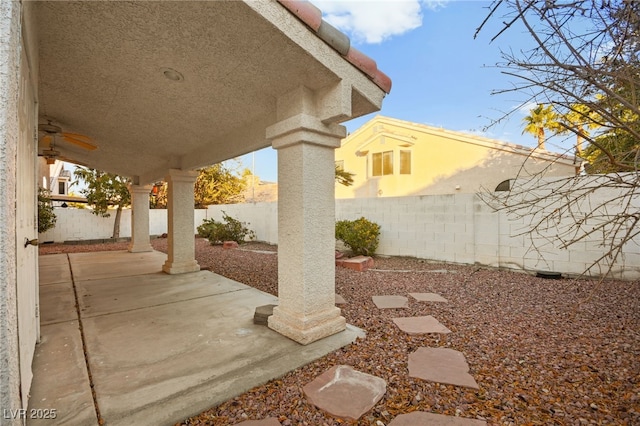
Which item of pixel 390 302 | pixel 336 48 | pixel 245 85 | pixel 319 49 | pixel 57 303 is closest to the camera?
pixel 319 49

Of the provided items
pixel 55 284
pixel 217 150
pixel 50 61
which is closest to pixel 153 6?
pixel 50 61

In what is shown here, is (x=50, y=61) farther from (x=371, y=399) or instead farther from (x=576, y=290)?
(x=576, y=290)

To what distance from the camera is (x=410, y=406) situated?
1.99 m

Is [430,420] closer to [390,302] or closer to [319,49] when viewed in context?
[390,302]

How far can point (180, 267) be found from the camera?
5.89 meters

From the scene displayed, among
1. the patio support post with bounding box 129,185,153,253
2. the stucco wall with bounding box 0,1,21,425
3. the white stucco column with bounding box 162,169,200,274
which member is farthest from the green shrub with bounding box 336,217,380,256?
the stucco wall with bounding box 0,1,21,425

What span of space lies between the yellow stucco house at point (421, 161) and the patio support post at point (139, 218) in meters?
10.9

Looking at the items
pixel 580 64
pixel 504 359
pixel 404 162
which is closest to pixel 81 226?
pixel 504 359

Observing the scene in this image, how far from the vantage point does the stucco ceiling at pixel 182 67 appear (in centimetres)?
212

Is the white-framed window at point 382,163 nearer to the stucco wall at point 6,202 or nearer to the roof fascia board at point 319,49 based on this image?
the roof fascia board at point 319,49

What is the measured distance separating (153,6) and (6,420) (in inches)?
96.9

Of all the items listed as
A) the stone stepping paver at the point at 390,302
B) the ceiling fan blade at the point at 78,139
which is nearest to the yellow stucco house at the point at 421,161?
the stone stepping paver at the point at 390,302

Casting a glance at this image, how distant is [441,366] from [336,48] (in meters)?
2.98

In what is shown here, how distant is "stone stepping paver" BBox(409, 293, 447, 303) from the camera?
4.26m
